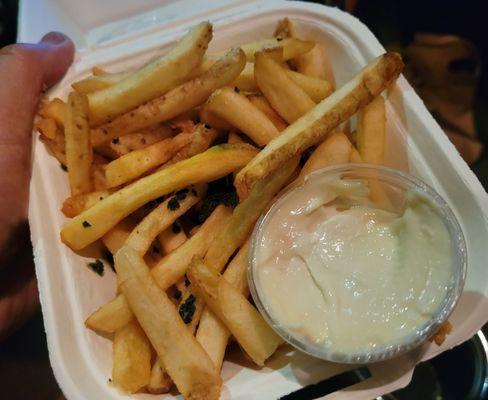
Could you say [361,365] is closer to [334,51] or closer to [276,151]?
[276,151]

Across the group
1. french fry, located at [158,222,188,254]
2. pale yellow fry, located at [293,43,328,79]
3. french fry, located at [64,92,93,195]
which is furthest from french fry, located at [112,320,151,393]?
pale yellow fry, located at [293,43,328,79]

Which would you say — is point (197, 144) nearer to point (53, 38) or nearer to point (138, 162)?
point (138, 162)

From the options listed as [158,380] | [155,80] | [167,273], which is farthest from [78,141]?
[158,380]

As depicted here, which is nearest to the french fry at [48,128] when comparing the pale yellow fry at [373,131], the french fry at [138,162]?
the french fry at [138,162]

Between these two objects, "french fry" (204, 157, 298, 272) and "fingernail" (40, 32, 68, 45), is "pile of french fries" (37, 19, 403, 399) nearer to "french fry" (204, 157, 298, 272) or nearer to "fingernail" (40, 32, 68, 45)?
"french fry" (204, 157, 298, 272)

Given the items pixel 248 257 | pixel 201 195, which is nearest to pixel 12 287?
pixel 201 195
